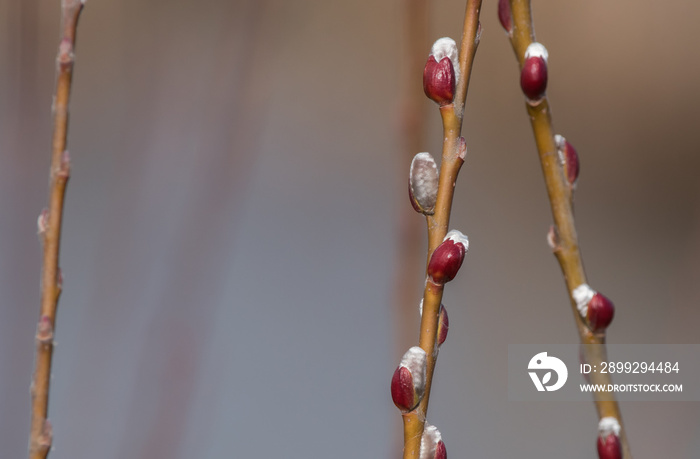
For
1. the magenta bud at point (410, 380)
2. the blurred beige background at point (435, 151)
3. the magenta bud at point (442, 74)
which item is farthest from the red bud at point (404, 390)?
the blurred beige background at point (435, 151)

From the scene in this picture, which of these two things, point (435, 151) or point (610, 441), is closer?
point (610, 441)

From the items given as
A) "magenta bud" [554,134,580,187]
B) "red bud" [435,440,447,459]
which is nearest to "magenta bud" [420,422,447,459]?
"red bud" [435,440,447,459]

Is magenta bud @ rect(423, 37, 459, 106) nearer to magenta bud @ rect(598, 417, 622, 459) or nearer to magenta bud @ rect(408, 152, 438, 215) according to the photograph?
magenta bud @ rect(408, 152, 438, 215)

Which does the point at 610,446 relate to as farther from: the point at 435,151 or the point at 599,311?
the point at 435,151

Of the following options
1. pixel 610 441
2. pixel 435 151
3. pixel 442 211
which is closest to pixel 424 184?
pixel 442 211

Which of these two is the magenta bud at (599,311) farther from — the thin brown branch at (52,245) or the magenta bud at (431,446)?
the thin brown branch at (52,245)

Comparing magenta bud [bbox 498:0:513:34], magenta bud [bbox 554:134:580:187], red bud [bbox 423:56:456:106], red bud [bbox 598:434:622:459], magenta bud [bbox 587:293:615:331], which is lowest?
red bud [bbox 598:434:622:459]

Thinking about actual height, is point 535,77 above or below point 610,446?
above
